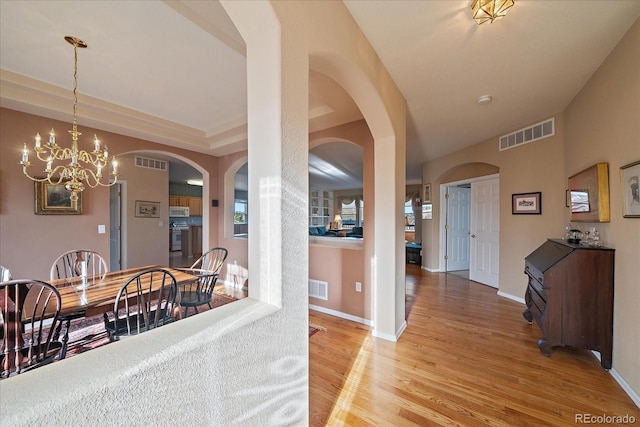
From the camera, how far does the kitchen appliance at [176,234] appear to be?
8.06m

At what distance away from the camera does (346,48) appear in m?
1.56

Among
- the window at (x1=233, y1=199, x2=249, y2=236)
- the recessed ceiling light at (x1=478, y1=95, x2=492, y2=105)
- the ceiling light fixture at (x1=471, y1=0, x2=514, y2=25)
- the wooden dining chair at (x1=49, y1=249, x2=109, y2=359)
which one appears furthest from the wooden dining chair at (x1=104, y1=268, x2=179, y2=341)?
the window at (x1=233, y1=199, x2=249, y2=236)

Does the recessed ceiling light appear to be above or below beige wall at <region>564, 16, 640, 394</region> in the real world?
above

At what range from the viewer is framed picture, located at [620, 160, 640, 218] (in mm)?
1732

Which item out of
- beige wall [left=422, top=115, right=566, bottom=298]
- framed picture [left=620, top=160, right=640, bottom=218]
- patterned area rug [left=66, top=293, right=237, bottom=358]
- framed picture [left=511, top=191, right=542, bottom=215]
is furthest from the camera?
framed picture [left=511, top=191, right=542, bottom=215]

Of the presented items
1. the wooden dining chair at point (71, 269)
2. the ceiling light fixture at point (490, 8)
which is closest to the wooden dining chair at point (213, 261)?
the wooden dining chair at point (71, 269)

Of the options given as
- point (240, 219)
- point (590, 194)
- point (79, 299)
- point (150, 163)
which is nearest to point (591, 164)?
point (590, 194)

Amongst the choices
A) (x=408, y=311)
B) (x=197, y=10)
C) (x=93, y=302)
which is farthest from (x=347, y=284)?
(x=197, y=10)

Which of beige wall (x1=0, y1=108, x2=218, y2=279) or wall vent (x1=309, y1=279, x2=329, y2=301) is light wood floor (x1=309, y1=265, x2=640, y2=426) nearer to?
wall vent (x1=309, y1=279, x2=329, y2=301)

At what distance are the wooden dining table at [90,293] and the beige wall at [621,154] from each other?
346cm

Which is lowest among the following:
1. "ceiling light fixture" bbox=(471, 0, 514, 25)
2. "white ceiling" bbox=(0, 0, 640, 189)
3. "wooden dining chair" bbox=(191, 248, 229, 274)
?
"wooden dining chair" bbox=(191, 248, 229, 274)

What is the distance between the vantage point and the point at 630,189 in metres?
1.80

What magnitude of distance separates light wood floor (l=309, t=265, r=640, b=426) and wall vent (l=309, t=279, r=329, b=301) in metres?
0.38

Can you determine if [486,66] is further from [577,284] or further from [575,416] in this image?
[575,416]
